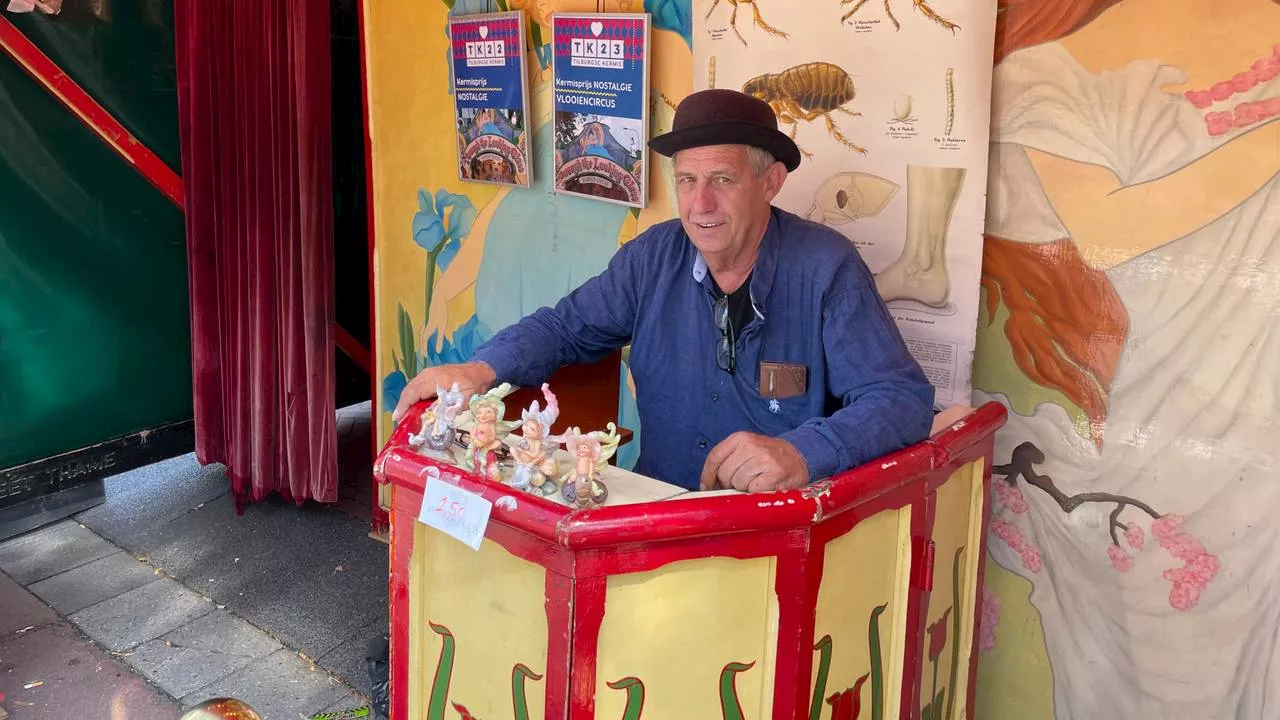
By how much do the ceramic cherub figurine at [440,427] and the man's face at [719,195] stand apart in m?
0.67

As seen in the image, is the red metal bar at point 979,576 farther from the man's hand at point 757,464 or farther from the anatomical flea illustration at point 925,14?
the anatomical flea illustration at point 925,14

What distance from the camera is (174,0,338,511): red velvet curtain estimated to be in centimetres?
367

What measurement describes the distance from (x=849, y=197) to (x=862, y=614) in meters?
1.11

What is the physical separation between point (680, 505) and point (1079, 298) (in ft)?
4.02

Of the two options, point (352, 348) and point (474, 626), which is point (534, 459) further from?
point (352, 348)

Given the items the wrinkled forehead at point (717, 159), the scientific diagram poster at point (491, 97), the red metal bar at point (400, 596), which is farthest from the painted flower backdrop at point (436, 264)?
the red metal bar at point (400, 596)

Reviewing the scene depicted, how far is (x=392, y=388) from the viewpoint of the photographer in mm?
3945

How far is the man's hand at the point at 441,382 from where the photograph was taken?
85.5 inches

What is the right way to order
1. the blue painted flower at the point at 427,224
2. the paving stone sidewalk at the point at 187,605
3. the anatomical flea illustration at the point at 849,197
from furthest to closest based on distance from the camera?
the blue painted flower at the point at 427,224 → the paving stone sidewalk at the point at 187,605 → the anatomical flea illustration at the point at 849,197

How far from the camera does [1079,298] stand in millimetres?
2322

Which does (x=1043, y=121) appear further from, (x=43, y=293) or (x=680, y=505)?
(x=43, y=293)

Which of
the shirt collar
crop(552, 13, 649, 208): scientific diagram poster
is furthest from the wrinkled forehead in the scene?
crop(552, 13, 649, 208): scientific diagram poster

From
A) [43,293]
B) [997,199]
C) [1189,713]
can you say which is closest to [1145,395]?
[997,199]

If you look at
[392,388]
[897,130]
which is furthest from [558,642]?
[392,388]
